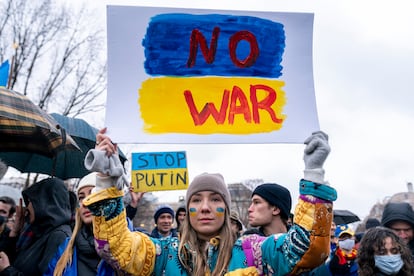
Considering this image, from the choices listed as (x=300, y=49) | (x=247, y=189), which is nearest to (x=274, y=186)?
(x=300, y=49)

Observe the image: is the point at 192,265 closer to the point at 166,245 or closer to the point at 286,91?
the point at 166,245

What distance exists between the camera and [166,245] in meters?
2.56

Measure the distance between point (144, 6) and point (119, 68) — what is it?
0.42 m

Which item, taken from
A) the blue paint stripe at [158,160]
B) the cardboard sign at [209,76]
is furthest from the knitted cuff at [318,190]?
the blue paint stripe at [158,160]

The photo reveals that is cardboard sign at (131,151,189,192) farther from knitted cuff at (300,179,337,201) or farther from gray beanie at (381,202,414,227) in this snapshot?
knitted cuff at (300,179,337,201)

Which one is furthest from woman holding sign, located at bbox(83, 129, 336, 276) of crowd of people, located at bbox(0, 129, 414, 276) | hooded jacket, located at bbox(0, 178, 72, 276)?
hooded jacket, located at bbox(0, 178, 72, 276)

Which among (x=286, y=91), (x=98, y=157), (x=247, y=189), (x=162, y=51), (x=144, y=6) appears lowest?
(x=247, y=189)

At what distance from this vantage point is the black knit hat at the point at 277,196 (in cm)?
387

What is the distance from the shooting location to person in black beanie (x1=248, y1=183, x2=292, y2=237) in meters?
3.83

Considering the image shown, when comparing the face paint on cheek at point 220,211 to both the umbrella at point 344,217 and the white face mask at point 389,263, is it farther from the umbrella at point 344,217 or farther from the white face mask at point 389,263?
the umbrella at point 344,217

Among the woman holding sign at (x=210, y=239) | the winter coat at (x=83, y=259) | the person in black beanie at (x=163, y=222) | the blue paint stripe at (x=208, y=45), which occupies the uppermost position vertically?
the blue paint stripe at (x=208, y=45)

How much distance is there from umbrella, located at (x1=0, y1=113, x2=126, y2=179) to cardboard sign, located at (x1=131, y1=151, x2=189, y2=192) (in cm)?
99

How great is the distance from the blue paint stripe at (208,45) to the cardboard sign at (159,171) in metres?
3.86

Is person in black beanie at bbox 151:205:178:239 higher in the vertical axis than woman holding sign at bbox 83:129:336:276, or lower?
lower
